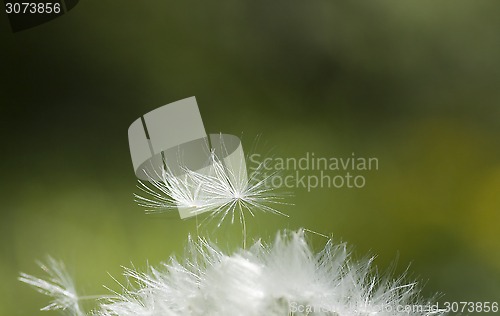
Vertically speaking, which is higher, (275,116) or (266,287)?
(275,116)

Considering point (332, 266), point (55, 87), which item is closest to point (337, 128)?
point (55, 87)

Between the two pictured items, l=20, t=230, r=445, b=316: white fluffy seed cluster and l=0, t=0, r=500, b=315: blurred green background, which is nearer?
l=20, t=230, r=445, b=316: white fluffy seed cluster

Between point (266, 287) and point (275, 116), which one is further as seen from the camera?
point (275, 116)

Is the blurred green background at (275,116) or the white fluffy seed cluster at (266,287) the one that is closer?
the white fluffy seed cluster at (266,287)

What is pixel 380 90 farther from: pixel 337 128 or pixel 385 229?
pixel 385 229
